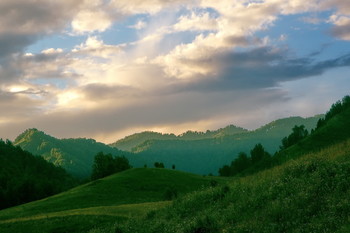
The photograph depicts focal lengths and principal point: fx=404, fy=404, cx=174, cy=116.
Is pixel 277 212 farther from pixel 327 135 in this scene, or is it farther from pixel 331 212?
pixel 327 135

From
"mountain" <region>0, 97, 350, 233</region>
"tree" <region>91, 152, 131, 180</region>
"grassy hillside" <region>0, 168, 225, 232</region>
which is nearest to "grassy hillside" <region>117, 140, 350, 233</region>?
"mountain" <region>0, 97, 350, 233</region>

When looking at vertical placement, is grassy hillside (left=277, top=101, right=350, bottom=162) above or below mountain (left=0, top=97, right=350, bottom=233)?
above

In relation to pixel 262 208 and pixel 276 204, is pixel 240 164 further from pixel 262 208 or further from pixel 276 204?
pixel 276 204

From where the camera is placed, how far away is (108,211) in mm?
39531

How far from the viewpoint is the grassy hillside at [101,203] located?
112 ft

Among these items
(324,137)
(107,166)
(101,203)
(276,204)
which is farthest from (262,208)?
(324,137)

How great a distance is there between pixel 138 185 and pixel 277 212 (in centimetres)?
6151

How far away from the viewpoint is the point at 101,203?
62031 mm

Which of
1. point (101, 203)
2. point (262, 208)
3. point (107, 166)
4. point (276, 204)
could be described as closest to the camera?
point (276, 204)

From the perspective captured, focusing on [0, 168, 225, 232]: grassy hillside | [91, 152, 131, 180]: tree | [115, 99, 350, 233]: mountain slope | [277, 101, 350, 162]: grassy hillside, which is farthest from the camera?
[91, 152, 131, 180]: tree

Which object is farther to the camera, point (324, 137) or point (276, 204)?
point (324, 137)

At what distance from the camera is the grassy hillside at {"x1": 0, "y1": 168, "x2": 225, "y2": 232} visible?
34.2 m

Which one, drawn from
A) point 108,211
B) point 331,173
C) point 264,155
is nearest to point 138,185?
point 108,211

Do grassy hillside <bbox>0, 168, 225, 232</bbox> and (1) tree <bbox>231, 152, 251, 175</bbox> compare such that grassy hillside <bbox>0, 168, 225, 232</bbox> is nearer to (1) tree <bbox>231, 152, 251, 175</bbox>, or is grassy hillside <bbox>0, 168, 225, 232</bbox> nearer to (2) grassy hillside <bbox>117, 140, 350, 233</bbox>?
(2) grassy hillside <bbox>117, 140, 350, 233</bbox>
